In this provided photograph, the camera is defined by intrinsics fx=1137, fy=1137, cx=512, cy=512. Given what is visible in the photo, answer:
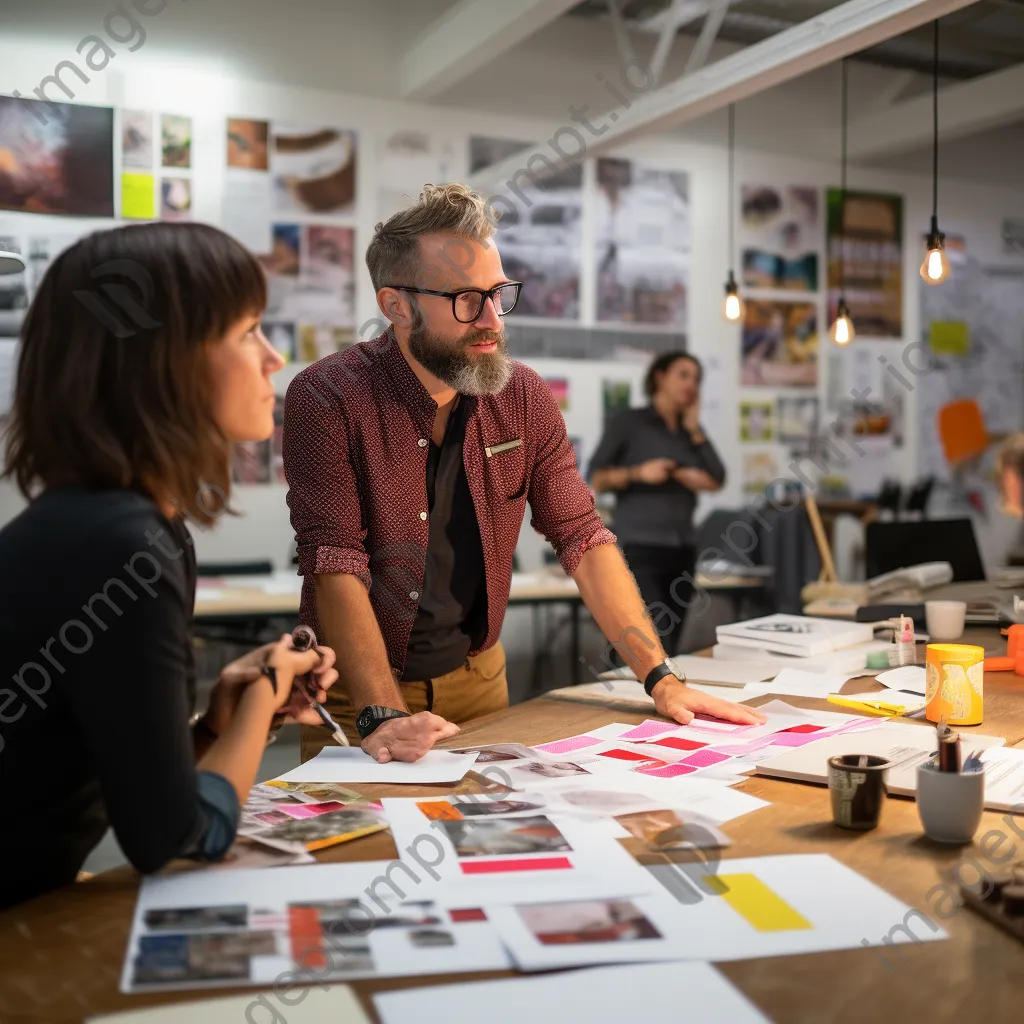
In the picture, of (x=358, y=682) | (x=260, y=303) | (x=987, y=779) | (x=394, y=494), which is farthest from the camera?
(x=394, y=494)

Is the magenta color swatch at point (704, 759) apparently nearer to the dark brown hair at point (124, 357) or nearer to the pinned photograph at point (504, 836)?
the pinned photograph at point (504, 836)

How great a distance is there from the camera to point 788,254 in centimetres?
759

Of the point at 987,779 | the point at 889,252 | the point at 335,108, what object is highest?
the point at 335,108

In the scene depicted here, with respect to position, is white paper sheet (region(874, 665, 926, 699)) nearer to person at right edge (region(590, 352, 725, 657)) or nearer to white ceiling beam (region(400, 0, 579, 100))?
person at right edge (region(590, 352, 725, 657))

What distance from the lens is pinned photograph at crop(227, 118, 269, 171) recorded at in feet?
19.7

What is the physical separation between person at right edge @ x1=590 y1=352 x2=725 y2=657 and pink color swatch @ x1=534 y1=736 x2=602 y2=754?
131 inches

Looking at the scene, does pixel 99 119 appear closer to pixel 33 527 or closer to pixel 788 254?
pixel 788 254

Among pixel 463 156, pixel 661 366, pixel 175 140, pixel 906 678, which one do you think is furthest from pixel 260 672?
pixel 463 156

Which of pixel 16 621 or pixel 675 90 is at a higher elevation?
pixel 675 90

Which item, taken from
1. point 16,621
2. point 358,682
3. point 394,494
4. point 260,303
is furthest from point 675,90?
point 16,621

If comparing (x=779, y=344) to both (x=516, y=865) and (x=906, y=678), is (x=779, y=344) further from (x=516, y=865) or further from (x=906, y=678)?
(x=516, y=865)

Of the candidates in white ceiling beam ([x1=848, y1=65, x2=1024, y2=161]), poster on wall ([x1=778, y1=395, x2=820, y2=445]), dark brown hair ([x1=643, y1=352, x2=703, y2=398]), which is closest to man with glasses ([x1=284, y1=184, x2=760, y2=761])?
dark brown hair ([x1=643, y1=352, x2=703, y2=398])

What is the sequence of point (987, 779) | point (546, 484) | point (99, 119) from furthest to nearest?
point (99, 119) → point (546, 484) → point (987, 779)

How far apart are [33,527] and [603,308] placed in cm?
611
